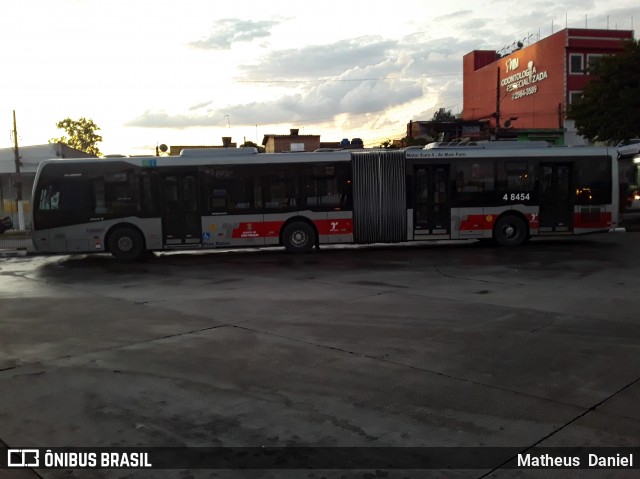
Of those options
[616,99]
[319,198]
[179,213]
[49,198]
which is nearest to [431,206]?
[319,198]

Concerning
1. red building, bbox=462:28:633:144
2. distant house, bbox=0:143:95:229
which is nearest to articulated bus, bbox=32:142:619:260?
distant house, bbox=0:143:95:229

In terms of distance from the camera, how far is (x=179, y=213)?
1738 cm

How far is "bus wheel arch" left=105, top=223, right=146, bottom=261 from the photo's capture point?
56.1ft

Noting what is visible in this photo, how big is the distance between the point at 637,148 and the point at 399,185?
31.5 feet

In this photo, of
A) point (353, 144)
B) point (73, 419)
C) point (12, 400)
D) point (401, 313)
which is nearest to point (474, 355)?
point (401, 313)

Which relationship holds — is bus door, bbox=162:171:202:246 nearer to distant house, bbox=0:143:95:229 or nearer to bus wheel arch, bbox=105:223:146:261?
bus wheel arch, bbox=105:223:146:261

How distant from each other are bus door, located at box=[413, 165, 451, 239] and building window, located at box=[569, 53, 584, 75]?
37.6m

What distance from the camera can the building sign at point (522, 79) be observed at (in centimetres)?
5441

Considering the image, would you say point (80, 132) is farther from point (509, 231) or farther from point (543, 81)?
point (509, 231)

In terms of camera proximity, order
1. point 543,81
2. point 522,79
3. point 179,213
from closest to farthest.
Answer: point 179,213
point 543,81
point 522,79

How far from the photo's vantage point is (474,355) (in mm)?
6488

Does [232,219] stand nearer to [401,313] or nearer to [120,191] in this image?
[120,191]

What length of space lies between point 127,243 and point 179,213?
179 centimetres

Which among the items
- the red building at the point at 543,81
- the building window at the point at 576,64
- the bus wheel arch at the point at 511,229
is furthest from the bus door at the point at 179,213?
the building window at the point at 576,64
